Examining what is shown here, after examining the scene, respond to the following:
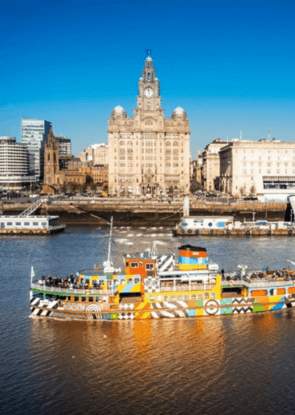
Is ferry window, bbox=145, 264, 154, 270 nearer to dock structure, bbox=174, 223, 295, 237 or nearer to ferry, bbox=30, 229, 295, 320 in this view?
ferry, bbox=30, 229, 295, 320

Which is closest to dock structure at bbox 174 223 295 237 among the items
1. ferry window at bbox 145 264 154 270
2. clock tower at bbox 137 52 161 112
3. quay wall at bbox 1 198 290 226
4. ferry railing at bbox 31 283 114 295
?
quay wall at bbox 1 198 290 226

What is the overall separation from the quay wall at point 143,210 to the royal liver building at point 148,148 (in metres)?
42.1

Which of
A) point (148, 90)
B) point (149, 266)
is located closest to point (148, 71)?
point (148, 90)

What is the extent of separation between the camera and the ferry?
34.4 metres

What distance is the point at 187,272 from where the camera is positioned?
35.6 m

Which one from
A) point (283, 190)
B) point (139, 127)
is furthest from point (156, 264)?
point (139, 127)

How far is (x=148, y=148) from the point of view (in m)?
159

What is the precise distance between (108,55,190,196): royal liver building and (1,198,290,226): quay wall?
42.1 meters

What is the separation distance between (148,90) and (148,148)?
53.3 feet

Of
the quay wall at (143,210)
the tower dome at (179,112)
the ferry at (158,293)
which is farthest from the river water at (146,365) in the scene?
the tower dome at (179,112)

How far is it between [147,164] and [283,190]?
43.5 m

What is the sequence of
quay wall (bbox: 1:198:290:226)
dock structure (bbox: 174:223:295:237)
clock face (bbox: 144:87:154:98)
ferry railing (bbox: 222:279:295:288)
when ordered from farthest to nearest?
1. clock face (bbox: 144:87:154:98)
2. quay wall (bbox: 1:198:290:226)
3. dock structure (bbox: 174:223:295:237)
4. ferry railing (bbox: 222:279:295:288)

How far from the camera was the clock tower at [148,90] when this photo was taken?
158 m

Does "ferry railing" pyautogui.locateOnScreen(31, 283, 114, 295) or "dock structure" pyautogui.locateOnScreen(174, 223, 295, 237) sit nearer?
"ferry railing" pyautogui.locateOnScreen(31, 283, 114, 295)
